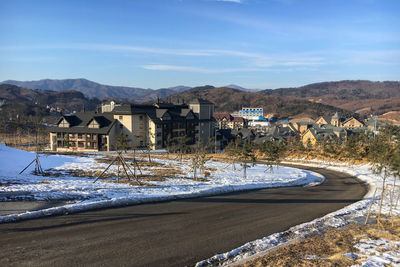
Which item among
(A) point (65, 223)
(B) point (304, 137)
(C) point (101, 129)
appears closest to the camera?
(A) point (65, 223)

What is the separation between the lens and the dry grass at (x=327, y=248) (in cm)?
794

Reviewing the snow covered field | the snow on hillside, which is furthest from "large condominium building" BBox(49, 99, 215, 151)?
the snow on hillside

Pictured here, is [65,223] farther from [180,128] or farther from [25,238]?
[180,128]

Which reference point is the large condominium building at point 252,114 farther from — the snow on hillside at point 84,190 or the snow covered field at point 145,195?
the snow on hillside at point 84,190

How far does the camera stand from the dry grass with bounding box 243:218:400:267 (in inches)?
312

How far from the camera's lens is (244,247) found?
8.89 m

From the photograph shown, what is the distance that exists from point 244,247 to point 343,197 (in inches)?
448

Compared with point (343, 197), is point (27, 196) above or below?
above

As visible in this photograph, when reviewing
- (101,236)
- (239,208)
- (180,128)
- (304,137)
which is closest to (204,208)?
(239,208)

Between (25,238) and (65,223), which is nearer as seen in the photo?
(25,238)

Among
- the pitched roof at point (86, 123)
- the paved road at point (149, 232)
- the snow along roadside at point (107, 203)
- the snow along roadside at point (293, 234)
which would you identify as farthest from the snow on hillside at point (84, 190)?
the pitched roof at point (86, 123)

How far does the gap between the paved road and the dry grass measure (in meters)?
1.30

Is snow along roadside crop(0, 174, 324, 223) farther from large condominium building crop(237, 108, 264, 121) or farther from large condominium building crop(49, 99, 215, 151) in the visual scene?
large condominium building crop(237, 108, 264, 121)

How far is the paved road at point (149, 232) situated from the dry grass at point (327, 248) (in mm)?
1304
